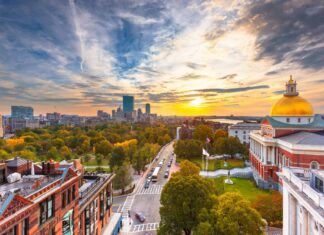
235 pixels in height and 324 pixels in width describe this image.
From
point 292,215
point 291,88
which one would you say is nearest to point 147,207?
point 292,215

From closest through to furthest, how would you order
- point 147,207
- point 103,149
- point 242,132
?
point 147,207
point 103,149
point 242,132

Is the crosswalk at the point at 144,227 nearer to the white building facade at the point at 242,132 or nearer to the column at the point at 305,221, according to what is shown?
the column at the point at 305,221

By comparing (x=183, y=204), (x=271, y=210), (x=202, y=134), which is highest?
(x=202, y=134)

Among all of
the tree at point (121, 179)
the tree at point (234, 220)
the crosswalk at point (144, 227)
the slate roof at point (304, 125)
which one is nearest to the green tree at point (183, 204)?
the tree at point (234, 220)

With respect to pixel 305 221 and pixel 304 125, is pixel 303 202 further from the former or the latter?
pixel 304 125

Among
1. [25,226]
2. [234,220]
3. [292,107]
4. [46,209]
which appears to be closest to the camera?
[25,226]

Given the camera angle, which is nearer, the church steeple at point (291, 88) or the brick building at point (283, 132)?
the brick building at point (283, 132)
